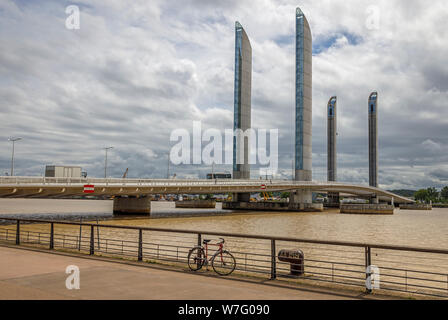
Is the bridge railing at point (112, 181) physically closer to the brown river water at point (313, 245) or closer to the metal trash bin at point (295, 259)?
the brown river water at point (313, 245)

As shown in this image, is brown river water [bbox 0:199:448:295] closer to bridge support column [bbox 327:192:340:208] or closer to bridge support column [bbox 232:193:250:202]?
bridge support column [bbox 232:193:250:202]

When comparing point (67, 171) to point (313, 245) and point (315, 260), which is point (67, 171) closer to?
point (313, 245)

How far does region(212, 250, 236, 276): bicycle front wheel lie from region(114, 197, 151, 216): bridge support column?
5918 cm

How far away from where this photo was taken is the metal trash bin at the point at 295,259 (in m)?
9.79

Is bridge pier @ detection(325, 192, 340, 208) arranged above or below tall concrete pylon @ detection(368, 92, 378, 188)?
below

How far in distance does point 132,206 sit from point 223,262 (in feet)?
199

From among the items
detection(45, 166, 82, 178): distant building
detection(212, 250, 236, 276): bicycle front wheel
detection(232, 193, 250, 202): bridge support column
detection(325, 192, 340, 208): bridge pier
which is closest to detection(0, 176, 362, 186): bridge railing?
detection(45, 166, 82, 178): distant building

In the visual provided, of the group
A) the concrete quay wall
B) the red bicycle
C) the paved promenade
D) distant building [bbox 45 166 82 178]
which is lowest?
the concrete quay wall

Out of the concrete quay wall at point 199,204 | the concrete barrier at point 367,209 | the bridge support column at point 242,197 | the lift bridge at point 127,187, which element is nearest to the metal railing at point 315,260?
the lift bridge at point 127,187

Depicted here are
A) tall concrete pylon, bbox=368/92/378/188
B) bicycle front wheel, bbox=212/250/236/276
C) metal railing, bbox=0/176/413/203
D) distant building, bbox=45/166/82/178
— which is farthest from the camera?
tall concrete pylon, bbox=368/92/378/188

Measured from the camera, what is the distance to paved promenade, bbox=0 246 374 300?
760 cm

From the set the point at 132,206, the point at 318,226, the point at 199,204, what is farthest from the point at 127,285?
the point at 199,204

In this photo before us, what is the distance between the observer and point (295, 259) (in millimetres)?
9906
